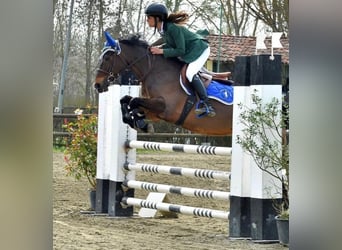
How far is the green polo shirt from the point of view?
12.6 ft

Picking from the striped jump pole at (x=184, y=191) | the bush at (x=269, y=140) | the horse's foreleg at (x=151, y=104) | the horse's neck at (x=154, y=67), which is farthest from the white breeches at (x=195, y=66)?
the bush at (x=269, y=140)

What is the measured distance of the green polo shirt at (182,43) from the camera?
12.6 feet

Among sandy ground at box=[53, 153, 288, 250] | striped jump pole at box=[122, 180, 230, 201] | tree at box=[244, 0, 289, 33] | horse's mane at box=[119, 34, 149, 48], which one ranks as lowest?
sandy ground at box=[53, 153, 288, 250]

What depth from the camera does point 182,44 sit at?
3.90 metres

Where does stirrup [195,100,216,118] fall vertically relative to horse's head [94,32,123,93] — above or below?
below

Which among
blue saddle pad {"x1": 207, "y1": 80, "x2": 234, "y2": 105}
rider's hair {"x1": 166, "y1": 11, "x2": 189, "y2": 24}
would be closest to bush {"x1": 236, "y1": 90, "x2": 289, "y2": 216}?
blue saddle pad {"x1": 207, "y1": 80, "x2": 234, "y2": 105}

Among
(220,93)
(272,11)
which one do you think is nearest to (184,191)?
(220,93)

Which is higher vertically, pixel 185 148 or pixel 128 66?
pixel 128 66

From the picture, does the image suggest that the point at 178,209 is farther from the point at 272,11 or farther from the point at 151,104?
the point at 272,11

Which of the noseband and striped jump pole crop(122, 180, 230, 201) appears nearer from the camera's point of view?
striped jump pole crop(122, 180, 230, 201)

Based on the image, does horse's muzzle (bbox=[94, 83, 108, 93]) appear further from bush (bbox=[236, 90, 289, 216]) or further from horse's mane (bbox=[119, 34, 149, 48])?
bush (bbox=[236, 90, 289, 216])

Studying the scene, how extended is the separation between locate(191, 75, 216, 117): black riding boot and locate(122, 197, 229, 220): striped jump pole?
1.76 feet

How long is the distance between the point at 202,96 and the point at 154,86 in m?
0.29
